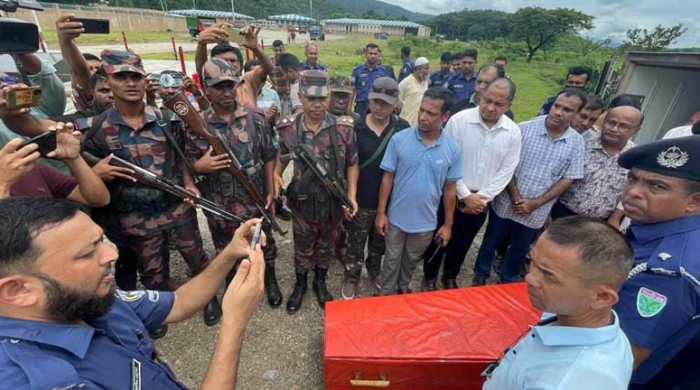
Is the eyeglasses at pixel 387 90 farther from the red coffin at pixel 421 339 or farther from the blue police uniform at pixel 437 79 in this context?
the blue police uniform at pixel 437 79

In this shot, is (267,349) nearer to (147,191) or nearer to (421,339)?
(421,339)

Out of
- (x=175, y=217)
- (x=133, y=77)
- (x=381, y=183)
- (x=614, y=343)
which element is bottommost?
(x=175, y=217)

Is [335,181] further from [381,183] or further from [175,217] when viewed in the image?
[175,217]

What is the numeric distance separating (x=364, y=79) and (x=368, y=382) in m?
6.52

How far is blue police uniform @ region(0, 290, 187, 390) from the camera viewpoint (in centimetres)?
94

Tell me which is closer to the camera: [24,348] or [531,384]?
[24,348]

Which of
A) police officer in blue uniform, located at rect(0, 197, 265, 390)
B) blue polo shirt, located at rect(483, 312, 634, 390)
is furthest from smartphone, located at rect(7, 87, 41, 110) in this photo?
blue polo shirt, located at rect(483, 312, 634, 390)

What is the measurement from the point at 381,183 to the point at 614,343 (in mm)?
2012

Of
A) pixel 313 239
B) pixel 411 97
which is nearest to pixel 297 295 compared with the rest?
pixel 313 239

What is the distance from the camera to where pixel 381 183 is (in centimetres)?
298

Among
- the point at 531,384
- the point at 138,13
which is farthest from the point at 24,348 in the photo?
the point at 138,13

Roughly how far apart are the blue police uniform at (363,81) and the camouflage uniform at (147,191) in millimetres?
5197

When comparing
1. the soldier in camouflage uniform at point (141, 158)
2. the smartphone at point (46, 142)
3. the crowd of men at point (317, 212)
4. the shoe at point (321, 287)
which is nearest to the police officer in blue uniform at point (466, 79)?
the crowd of men at point (317, 212)

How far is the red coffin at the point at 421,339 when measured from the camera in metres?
2.13
